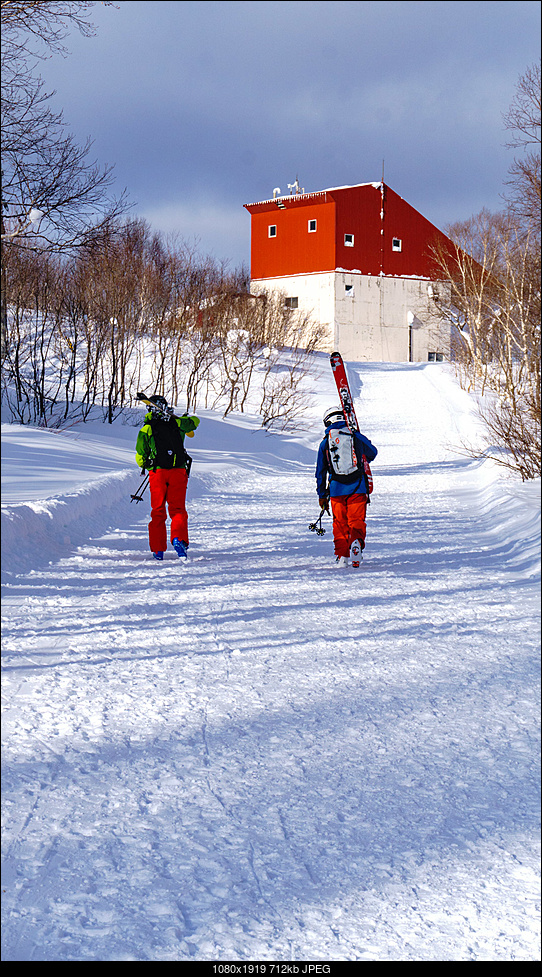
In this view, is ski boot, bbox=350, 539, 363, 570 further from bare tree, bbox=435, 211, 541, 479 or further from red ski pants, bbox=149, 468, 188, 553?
bare tree, bbox=435, 211, 541, 479

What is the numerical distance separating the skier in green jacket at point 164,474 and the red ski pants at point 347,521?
4.76ft

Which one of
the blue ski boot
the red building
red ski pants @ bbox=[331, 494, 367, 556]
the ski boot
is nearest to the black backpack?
the blue ski boot

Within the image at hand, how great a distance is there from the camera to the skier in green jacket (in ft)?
27.0

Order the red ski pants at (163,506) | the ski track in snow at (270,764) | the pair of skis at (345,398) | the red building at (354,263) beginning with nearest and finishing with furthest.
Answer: the ski track in snow at (270,764)
the red ski pants at (163,506)
the pair of skis at (345,398)
the red building at (354,263)

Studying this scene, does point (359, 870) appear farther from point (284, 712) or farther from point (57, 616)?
point (57, 616)

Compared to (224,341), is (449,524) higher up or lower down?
lower down

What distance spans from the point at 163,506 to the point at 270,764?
5.10m

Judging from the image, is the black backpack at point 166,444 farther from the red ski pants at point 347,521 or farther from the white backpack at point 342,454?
the red ski pants at point 347,521

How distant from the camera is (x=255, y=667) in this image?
15.9 ft

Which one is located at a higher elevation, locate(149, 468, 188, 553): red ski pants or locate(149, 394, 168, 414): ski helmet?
locate(149, 394, 168, 414): ski helmet

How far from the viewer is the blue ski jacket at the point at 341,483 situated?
26.4 ft

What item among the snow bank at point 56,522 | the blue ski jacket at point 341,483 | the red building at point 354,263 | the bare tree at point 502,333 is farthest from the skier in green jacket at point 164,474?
the red building at point 354,263

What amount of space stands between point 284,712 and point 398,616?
2113 millimetres

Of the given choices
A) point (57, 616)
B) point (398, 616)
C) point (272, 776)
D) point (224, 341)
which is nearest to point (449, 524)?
point (398, 616)
